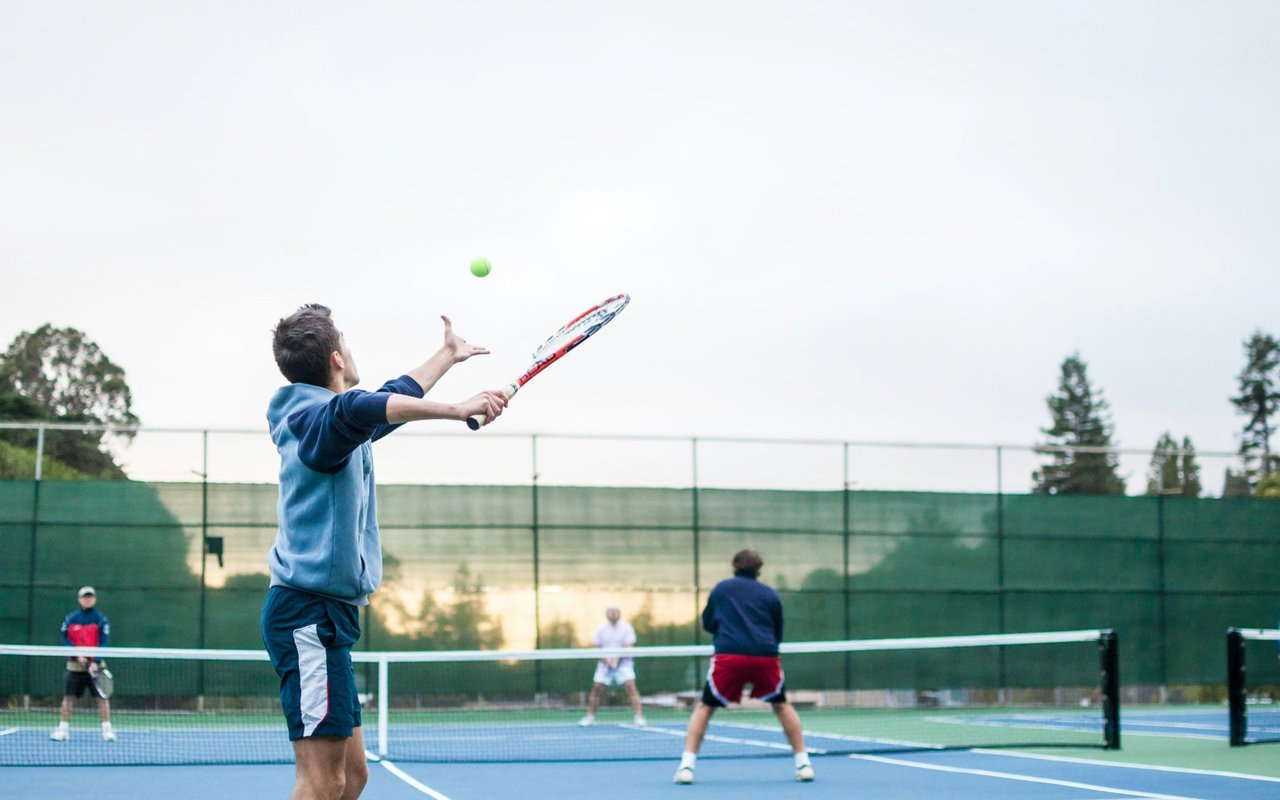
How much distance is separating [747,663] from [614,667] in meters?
6.98

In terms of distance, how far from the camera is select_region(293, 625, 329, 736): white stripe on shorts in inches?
143

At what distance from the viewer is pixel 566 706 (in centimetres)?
1719

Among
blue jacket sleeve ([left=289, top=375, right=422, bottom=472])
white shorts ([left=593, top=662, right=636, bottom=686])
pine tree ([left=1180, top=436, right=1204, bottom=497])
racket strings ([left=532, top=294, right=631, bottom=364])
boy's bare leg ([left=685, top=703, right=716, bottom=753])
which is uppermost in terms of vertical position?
pine tree ([left=1180, top=436, right=1204, bottom=497])

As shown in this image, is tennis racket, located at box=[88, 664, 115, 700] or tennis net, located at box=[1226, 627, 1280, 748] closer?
tennis net, located at box=[1226, 627, 1280, 748]

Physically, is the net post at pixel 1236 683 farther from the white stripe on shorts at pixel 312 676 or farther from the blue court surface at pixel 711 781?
the white stripe on shorts at pixel 312 676

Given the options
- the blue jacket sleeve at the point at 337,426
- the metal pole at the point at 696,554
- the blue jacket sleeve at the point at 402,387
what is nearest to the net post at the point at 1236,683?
the metal pole at the point at 696,554

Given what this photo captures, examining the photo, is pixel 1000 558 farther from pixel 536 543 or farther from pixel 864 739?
pixel 864 739

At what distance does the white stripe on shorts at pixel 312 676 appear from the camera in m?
3.63

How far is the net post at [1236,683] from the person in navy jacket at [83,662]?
8.83 m

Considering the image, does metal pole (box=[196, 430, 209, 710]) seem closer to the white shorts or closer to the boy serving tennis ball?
the white shorts

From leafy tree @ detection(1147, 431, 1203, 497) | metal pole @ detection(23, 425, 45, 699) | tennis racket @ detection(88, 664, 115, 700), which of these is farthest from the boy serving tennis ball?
leafy tree @ detection(1147, 431, 1203, 497)

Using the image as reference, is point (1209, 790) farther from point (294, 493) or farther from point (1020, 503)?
point (1020, 503)

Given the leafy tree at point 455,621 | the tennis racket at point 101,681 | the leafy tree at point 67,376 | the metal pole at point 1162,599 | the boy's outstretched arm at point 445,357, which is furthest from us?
the leafy tree at point 67,376

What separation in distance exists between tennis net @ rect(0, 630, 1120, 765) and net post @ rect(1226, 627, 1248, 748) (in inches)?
34.7
